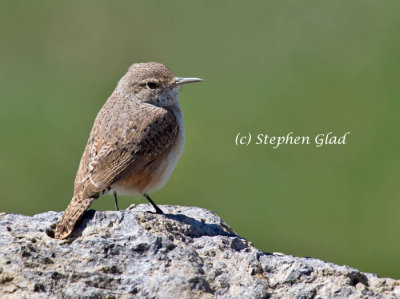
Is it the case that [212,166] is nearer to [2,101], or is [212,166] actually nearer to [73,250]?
[2,101]

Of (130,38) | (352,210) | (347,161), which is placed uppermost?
(130,38)

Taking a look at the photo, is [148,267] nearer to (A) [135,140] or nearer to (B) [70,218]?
(B) [70,218]

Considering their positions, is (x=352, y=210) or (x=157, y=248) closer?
(x=157, y=248)

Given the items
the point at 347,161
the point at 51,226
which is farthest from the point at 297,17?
the point at 51,226

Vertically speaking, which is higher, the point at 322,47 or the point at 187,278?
the point at 322,47

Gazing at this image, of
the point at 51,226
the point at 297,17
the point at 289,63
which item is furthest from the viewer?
the point at 297,17

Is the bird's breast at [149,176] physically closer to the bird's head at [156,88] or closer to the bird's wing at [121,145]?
the bird's wing at [121,145]

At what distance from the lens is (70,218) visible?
230 inches

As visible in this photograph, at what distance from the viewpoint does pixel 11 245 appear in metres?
5.48

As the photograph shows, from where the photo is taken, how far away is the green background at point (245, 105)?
12227mm

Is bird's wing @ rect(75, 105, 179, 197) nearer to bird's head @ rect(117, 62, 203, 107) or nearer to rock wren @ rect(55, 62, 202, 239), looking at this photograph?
rock wren @ rect(55, 62, 202, 239)

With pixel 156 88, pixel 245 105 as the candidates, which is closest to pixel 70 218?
pixel 156 88

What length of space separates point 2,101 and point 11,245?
1042 cm

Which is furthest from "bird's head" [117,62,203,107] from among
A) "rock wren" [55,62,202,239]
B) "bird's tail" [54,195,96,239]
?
"bird's tail" [54,195,96,239]
